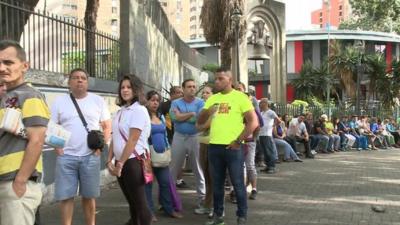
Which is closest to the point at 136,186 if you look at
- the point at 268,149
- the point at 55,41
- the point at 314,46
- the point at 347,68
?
the point at 55,41

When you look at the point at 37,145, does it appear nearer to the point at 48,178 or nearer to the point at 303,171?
the point at 48,178

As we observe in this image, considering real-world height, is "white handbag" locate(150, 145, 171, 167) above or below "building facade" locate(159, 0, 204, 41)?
below

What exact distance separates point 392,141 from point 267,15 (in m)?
8.17

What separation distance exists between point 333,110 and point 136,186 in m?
21.2

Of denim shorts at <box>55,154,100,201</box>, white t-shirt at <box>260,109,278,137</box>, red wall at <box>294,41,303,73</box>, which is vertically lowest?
denim shorts at <box>55,154,100,201</box>

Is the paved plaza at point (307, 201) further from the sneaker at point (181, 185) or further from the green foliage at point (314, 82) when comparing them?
the green foliage at point (314, 82)

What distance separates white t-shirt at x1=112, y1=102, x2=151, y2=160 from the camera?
18.5 feet

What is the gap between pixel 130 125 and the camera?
5.62m

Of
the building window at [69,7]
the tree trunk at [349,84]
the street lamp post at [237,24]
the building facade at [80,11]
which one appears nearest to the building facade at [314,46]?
the tree trunk at [349,84]

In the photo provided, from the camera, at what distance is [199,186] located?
782cm

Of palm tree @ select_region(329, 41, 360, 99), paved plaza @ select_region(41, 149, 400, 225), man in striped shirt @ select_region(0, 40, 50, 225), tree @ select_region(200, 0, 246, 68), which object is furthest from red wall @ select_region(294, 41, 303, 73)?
man in striped shirt @ select_region(0, 40, 50, 225)

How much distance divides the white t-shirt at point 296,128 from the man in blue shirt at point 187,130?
10.1 meters

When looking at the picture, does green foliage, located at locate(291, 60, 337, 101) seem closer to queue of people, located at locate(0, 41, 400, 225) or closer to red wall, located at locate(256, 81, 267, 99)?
red wall, located at locate(256, 81, 267, 99)

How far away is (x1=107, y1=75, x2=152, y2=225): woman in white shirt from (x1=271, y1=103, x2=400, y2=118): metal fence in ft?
45.6
